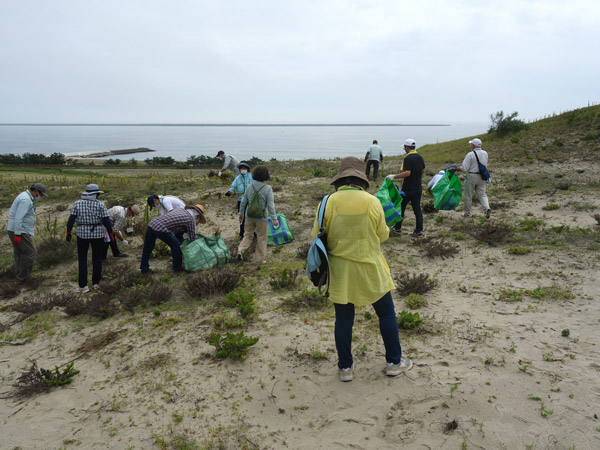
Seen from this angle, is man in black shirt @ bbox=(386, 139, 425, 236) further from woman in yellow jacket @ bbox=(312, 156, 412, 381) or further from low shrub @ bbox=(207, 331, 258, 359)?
low shrub @ bbox=(207, 331, 258, 359)

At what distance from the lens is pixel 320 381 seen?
360 centimetres

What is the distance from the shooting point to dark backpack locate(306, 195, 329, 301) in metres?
3.12

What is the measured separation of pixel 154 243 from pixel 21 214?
2271 mm

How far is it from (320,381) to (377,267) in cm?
136

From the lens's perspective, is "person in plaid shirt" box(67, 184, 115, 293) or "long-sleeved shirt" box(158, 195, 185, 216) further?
"long-sleeved shirt" box(158, 195, 185, 216)

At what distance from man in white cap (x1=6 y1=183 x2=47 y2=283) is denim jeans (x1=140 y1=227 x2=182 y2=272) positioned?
1.91 m

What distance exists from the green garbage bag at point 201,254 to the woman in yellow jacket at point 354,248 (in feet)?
13.3

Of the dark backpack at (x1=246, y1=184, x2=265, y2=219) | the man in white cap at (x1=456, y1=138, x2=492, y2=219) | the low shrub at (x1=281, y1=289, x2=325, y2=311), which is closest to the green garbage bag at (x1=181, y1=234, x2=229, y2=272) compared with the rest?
the dark backpack at (x1=246, y1=184, x2=265, y2=219)

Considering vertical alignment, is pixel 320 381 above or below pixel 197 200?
below

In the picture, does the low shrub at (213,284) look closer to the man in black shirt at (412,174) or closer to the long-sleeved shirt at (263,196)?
the long-sleeved shirt at (263,196)

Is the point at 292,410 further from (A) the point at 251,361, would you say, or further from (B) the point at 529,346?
(B) the point at 529,346

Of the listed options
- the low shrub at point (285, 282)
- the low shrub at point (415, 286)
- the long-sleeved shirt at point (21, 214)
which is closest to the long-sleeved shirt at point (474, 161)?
the low shrub at point (415, 286)

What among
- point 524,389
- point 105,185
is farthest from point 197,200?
point 524,389

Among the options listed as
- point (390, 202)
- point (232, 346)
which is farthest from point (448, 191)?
point (232, 346)
